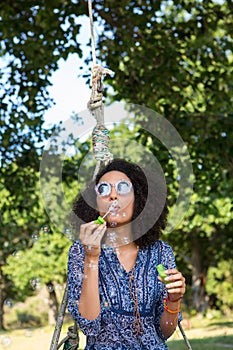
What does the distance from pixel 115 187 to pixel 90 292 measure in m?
0.52

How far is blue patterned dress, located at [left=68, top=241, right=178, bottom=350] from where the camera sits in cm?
365

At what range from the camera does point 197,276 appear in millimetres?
26172

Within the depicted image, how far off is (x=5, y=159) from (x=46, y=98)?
896mm

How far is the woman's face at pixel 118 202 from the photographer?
3.66 meters

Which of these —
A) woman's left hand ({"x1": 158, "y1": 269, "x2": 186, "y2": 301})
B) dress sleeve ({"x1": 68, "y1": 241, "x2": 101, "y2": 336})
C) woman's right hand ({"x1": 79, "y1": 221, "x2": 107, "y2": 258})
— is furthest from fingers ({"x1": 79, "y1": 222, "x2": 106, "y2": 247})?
dress sleeve ({"x1": 68, "y1": 241, "x2": 101, "y2": 336})

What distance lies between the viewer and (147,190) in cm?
390

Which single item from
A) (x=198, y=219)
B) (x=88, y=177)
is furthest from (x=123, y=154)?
(x=198, y=219)

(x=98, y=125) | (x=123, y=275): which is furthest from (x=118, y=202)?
(x=98, y=125)

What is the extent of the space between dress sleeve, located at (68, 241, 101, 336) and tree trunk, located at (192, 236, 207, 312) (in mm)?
21823

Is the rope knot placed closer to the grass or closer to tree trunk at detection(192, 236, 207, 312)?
the grass

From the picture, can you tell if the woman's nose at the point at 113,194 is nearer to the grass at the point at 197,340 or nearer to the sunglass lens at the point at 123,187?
the sunglass lens at the point at 123,187

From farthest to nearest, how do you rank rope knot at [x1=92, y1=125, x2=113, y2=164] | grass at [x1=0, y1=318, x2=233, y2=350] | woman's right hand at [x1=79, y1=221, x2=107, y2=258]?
grass at [x1=0, y1=318, x2=233, y2=350] → rope knot at [x1=92, y1=125, x2=113, y2=164] → woman's right hand at [x1=79, y1=221, x2=107, y2=258]

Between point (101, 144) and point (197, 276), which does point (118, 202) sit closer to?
point (101, 144)

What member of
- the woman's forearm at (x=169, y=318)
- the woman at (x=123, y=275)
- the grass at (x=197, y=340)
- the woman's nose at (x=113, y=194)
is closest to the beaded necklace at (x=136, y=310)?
the woman at (x=123, y=275)
